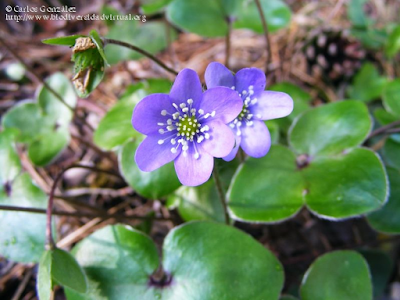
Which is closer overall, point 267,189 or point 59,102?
point 267,189

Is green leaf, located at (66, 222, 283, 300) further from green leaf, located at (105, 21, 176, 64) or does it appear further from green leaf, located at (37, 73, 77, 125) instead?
green leaf, located at (105, 21, 176, 64)

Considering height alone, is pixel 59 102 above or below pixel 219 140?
below

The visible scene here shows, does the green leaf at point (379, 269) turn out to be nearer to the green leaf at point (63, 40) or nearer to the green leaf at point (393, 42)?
the green leaf at point (393, 42)

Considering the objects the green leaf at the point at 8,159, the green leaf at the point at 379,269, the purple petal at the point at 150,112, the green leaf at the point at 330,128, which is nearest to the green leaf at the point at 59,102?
the green leaf at the point at 8,159

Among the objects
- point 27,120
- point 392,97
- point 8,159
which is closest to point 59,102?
point 27,120

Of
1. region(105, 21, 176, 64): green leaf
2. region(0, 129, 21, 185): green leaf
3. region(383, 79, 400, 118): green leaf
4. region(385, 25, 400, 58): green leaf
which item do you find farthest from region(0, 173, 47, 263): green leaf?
region(385, 25, 400, 58): green leaf

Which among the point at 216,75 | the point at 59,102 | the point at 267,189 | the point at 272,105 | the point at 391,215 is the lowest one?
the point at 391,215

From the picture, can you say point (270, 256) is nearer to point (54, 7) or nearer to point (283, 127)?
point (283, 127)

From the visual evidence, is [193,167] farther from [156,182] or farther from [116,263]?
[116,263]
